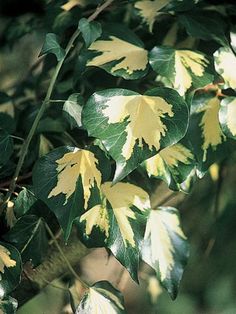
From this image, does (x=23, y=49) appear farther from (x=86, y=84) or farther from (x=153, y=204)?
(x=153, y=204)

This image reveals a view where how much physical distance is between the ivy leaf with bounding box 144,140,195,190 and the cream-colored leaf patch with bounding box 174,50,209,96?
0.25ft

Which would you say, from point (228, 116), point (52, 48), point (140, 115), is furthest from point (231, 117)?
point (52, 48)

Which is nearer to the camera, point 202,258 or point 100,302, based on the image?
point 100,302

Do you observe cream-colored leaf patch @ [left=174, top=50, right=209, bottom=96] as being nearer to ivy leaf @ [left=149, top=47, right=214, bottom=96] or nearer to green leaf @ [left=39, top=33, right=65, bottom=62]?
ivy leaf @ [left=149, top=47, right=214, bottom=96]

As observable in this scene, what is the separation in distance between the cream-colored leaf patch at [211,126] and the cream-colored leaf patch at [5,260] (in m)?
0.27

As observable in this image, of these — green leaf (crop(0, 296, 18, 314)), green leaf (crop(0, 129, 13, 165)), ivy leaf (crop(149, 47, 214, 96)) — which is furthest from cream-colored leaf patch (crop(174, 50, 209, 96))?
green leaf (crop(0, 296, 18, 314))

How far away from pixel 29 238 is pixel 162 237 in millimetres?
179

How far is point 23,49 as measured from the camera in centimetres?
120

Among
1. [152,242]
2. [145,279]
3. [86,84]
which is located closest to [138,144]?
[152,242]

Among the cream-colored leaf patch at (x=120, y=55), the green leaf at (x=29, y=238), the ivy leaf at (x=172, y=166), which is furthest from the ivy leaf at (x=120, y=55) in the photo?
the green leaf at (x=29, y=238)

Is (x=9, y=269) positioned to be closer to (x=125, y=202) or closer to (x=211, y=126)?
(x=125, y=202)

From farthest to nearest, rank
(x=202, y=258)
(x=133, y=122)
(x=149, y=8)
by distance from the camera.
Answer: (x=202, y=258) → (x=149, y=8) → (x=133, y=122)

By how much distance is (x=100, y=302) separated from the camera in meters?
0.70

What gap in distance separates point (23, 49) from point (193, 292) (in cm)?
61
